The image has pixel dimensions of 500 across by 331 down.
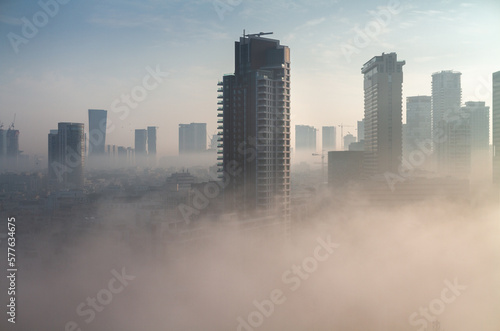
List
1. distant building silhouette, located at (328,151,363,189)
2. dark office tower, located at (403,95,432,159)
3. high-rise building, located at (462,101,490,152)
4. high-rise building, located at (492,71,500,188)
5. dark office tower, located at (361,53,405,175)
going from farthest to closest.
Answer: dark office tower, located at (403,95,432,159), high-rise building, located at (462,101,490,152), distant building silhouette, located at (328,151,363,189), dark office tower, located at (361,53,405,175), high-rise building, located at (492,71,500,188)

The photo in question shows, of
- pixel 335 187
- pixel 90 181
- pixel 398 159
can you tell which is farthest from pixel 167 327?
pixel 398 159

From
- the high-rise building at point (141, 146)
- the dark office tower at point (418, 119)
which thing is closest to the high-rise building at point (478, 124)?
the dark office tower at point (418, 119)

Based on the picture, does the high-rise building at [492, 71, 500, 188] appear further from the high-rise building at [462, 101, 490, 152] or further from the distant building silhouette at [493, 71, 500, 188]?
the high-rise building at [462, 101, 490, 152]

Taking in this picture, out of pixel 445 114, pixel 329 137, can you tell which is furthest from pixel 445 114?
pixel 329 137

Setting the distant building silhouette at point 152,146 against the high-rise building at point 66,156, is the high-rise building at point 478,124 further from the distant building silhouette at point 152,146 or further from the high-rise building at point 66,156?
the high-rise building at point 66,156

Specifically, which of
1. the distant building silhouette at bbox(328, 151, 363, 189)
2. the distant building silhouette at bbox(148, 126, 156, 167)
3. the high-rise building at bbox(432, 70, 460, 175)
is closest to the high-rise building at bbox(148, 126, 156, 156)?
the distant building silhouette at bbox(148, 126, 156, 167)

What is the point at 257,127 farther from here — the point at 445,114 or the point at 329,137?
the point at 445,114

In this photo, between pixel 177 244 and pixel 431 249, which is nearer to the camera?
pixel 177 244

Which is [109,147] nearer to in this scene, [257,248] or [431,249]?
[257,248]
